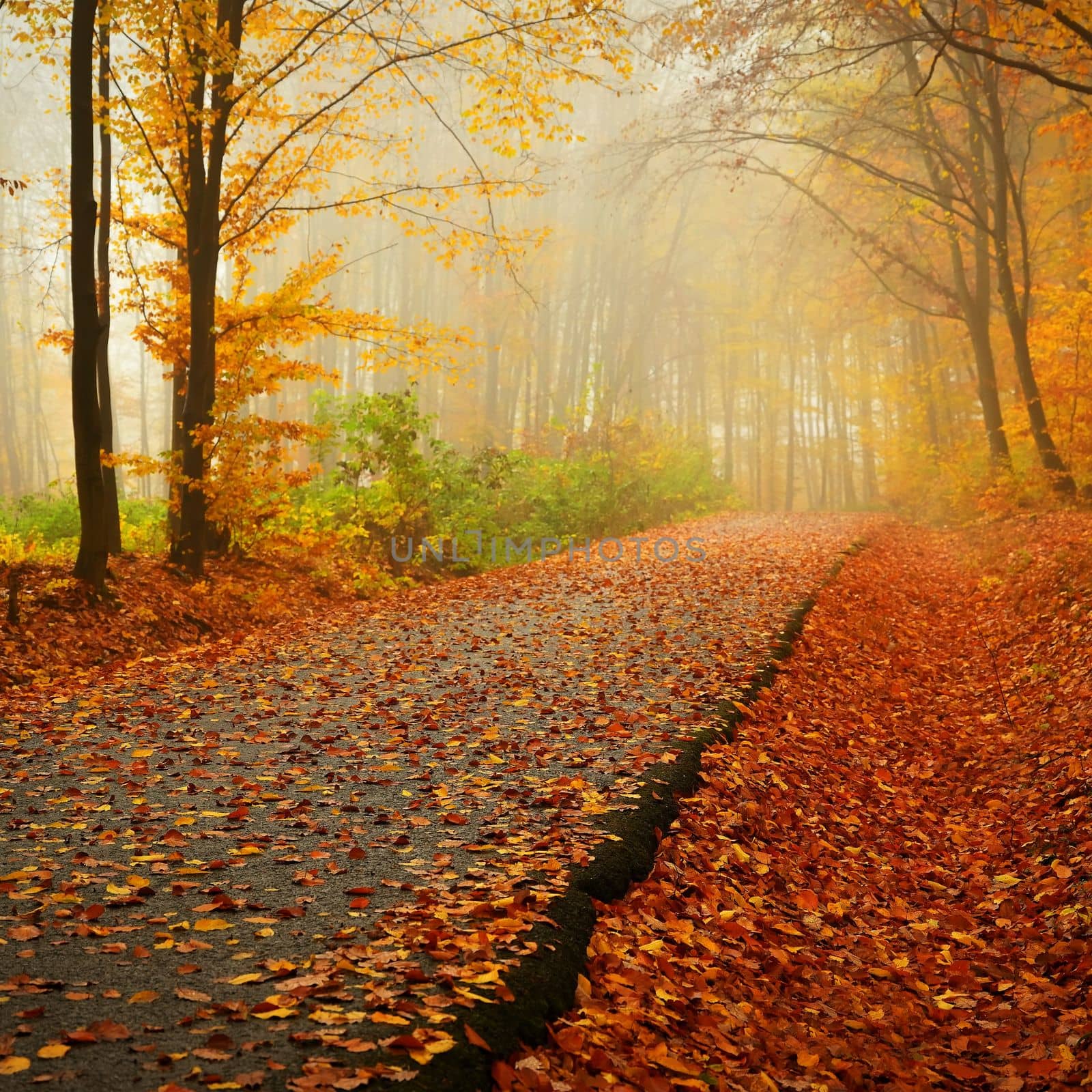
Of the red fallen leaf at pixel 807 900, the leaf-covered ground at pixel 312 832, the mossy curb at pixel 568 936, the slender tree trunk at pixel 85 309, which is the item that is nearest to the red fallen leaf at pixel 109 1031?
the leaf-covered ground at pixel 312 832

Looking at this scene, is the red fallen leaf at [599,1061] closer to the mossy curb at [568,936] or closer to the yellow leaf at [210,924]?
the mossy curb at [568,936]

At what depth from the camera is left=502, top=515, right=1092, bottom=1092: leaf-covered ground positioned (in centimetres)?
317

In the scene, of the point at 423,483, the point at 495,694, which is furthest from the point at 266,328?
the point at 495,694

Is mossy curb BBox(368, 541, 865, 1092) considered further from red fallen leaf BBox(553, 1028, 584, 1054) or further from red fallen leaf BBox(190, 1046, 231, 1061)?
red fallen leaf BBox(190, 1046, 231, 1061)

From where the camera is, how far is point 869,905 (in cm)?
453

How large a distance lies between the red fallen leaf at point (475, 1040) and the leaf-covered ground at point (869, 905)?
112 mm

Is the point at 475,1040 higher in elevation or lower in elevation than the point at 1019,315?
lower

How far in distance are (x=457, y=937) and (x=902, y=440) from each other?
87.5 ft

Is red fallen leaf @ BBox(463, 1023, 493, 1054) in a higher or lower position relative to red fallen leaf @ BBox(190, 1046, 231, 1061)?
lower

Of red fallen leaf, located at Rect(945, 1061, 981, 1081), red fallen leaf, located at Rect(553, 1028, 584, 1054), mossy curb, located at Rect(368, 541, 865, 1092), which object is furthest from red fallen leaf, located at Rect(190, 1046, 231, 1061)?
red fallen leaf, located at Rect(945, 1061, 981, 1081)

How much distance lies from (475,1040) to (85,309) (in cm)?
801

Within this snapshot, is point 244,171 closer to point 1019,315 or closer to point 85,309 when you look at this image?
point 85,309

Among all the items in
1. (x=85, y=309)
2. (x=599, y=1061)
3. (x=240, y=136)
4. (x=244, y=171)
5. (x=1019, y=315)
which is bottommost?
(x=599, y=1061)

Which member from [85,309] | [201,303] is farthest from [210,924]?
[201,303]
